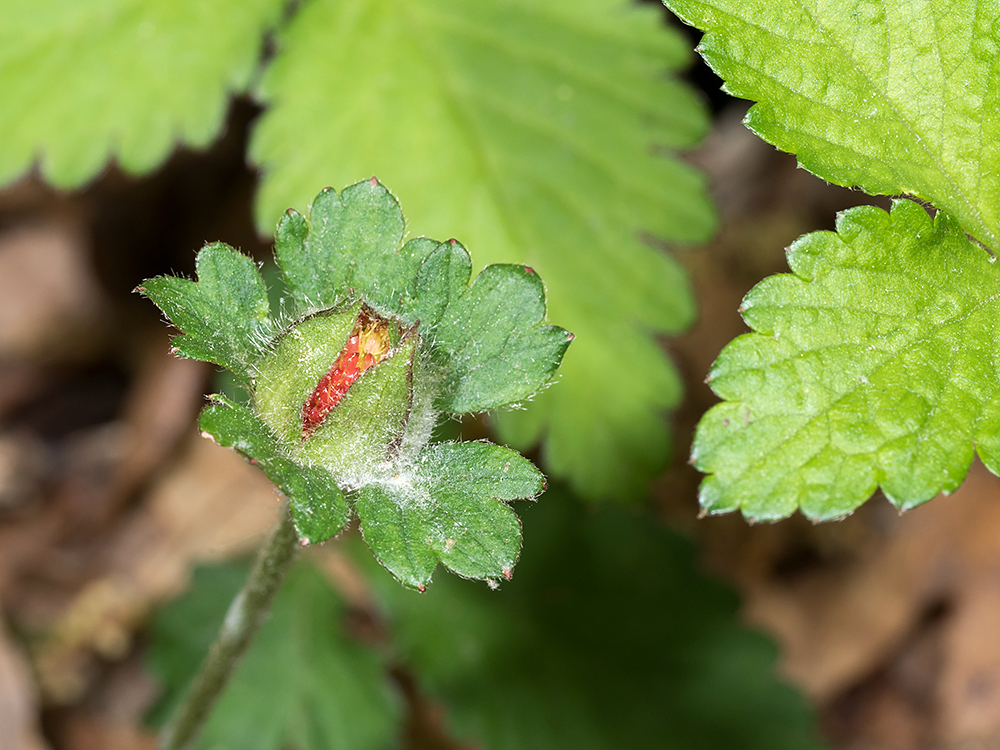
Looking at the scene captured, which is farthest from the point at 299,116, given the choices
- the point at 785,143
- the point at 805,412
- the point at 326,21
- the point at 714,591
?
the point at 714,591

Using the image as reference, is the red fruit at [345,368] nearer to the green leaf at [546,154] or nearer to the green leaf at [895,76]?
the green leaf at [895,76]

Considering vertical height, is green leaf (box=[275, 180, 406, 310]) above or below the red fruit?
above

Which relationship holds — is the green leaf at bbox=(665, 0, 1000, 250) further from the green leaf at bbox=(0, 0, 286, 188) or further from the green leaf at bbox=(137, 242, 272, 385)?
the green leaf at bbox=(0, 0, 286, 188)

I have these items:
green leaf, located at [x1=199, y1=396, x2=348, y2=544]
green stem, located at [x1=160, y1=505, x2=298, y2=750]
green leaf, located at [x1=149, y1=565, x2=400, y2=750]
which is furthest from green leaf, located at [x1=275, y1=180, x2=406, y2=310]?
green leaf, located at [x1=149, y1=565, x2=400, y2=750]

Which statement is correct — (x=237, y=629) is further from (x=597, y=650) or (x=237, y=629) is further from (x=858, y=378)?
(x=597, y=650)

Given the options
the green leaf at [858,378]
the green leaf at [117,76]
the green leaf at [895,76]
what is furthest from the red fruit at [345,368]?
the green leaf at [117,76]
